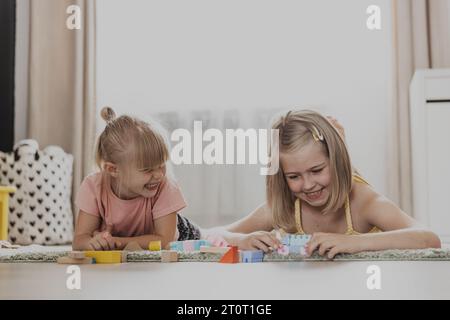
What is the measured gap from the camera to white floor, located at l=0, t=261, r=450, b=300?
47 cm

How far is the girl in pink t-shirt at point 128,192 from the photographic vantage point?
1041 millimetres

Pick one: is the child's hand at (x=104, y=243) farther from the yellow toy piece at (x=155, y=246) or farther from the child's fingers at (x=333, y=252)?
the child's fingers at (x=333, y=252)

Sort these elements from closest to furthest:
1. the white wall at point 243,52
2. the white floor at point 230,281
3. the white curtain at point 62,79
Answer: the white floor at point 230,281 < the white wall at point 243,52 < the white curtain at point 62,79

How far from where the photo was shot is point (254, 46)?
1352 mm

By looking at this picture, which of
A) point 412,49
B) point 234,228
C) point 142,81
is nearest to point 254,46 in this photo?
point 142,81

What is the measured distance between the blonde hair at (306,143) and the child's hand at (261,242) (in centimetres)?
13

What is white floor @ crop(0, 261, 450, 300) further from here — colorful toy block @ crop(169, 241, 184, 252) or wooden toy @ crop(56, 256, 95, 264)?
colorful toy block @ crop(169, 241, 184, 252)

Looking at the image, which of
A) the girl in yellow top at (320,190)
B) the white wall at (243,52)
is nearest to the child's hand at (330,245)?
the girl in yellow top at (320,190)

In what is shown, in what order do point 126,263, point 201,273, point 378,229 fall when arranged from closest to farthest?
point 201,273, point 126,263, point 378,229

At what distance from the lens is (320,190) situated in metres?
1.01

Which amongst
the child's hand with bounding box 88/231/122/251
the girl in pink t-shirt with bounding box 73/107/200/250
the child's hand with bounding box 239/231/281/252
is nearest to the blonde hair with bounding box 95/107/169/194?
the girl in pink t-shirt with bounding box 73/107/200/250

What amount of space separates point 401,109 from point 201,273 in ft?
3.42

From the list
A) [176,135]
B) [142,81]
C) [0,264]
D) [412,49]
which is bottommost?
[0,264]
